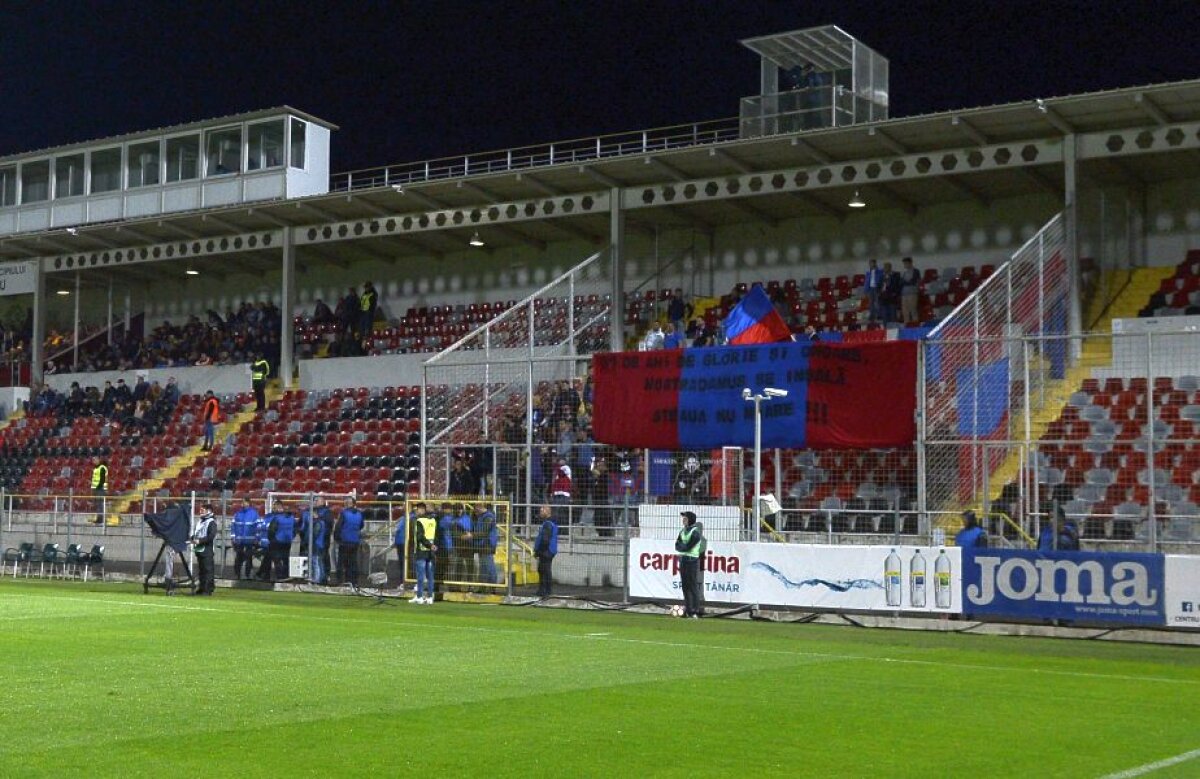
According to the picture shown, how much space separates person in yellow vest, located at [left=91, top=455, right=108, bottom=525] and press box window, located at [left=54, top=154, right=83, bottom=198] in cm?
1092

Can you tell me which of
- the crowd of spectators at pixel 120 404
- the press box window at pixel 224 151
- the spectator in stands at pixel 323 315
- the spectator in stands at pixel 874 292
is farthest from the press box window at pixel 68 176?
the spectator in stands at pixel 874 292

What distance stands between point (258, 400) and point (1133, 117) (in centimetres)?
2288

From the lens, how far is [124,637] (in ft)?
57.4

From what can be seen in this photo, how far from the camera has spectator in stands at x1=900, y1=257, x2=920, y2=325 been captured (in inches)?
1212

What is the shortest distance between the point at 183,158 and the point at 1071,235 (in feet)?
87.2

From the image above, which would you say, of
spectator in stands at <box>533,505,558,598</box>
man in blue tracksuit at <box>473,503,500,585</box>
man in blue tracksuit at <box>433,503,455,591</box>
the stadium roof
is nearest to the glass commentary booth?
the stadium roof

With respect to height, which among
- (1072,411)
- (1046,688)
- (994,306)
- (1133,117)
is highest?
(1133,117)

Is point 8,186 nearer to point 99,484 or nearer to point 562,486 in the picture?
point 99,484

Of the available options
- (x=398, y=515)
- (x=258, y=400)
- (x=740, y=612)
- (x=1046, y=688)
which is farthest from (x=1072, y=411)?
(x=258, y=400)

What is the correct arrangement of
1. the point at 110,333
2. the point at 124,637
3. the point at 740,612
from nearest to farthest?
the point at 124,637 → the point at 740,612 → the point at 110,333

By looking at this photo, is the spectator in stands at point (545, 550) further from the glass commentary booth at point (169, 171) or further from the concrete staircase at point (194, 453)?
the glass commentary booth at point (169, 171)

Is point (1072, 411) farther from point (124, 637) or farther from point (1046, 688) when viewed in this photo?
point (124, 637)

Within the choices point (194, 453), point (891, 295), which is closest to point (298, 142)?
point (194, 453)

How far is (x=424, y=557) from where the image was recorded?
963 inches
